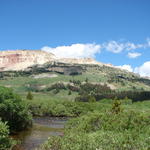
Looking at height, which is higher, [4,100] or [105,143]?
[4,100]

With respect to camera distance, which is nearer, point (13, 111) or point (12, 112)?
point (13, 111)

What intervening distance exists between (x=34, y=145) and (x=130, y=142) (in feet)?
91.3

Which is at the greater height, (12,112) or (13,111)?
(13,111)

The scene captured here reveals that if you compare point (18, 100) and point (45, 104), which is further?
point (45, 104)

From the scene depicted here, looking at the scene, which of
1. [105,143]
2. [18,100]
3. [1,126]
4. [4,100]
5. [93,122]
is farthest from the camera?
[18,100]

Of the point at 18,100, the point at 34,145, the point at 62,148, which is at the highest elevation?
the point at 18,100

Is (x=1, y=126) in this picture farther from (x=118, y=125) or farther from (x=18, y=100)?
(x=18, y=100)

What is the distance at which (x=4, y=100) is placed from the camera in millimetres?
71312

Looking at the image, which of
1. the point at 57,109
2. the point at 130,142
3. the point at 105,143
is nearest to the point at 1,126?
the point at 105,143

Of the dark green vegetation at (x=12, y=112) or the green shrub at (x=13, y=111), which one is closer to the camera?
the dark green vegetation at (x=12, y=112)

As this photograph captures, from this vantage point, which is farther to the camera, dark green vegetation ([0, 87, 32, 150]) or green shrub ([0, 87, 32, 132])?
green shrub ([0, 87, 32, 132])

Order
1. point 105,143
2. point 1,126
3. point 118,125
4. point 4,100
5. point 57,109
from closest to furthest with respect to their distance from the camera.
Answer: point 105,143, point 1,126, point 118,125, point 4,100, point 57,109

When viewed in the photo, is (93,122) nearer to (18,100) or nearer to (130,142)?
(130,142)

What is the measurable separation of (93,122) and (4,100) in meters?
27.9
